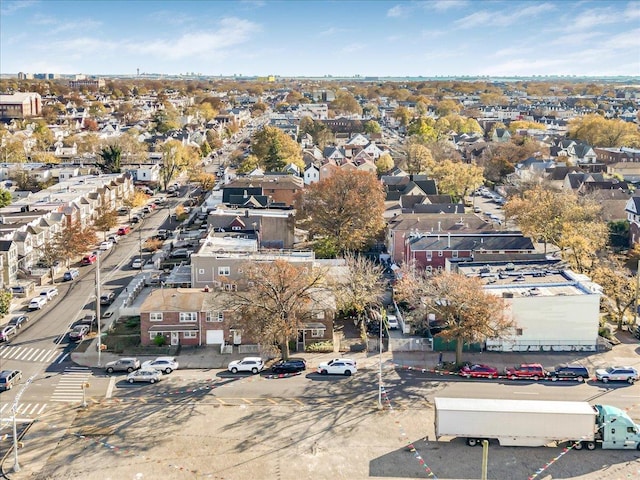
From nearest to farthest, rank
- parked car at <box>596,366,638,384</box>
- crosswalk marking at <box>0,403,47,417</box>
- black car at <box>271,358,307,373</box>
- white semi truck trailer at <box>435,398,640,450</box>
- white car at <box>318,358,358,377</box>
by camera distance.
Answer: white semi truck trailer at <box>435,398,640,450</box>
crosswalk marking at <box>0,403,47,417</box>
parked car at <box>596,366,638,384</box>
white car at <box>318,358,358,377</box>
black car at <box>271,358,307,373</box>

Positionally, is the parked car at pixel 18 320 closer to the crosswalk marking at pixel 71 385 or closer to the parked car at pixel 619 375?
the crosswalk marking at pixel 71 385

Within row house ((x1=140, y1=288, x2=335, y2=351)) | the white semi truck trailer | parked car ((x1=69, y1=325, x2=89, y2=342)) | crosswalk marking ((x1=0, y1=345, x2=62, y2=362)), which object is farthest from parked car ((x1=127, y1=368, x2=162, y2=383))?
the white semi truck trailer

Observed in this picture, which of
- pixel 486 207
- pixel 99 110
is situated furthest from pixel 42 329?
pixel 99 110

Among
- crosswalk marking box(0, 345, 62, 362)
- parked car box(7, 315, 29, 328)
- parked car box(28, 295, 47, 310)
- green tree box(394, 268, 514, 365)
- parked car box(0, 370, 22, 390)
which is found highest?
green tree box(394, 268, 514, 365)

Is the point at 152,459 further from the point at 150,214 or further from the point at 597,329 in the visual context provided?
the point at 150,214

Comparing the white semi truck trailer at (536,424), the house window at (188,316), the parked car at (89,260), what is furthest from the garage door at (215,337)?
the parked car at (89,260)

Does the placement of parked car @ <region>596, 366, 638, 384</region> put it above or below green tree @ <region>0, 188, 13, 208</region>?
below

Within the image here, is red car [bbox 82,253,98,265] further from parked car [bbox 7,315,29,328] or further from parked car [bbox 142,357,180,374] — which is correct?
parked car [bbox 142,357,180,374]
